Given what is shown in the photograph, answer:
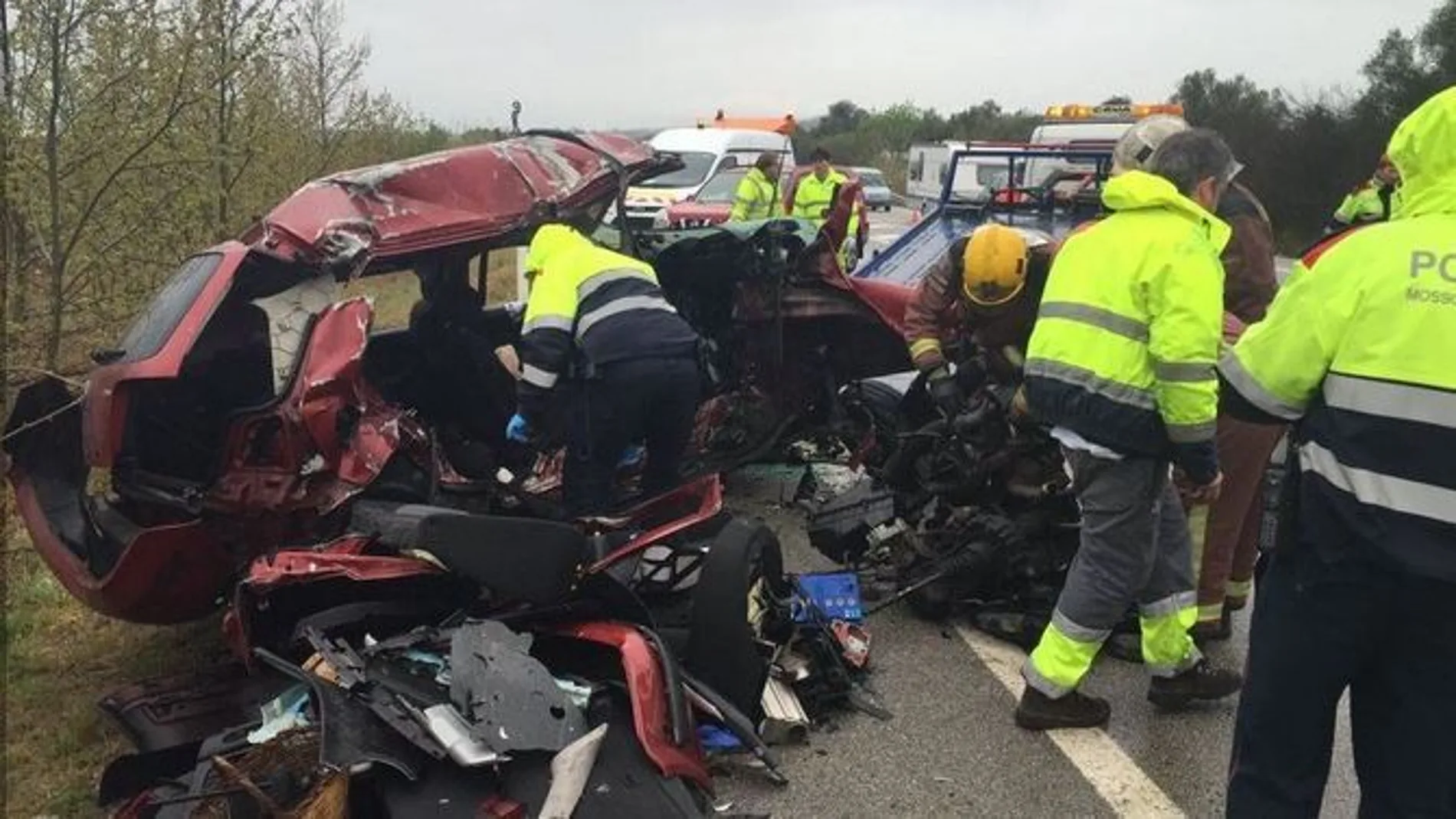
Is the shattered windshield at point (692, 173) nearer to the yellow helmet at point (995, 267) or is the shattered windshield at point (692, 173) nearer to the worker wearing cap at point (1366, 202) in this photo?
the worker wearing cap at point (1366, 202)

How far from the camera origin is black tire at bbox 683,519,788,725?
11.2 ft

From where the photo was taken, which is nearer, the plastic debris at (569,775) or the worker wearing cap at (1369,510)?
the worker wearing cap at (1369,510)

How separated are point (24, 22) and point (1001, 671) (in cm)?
577

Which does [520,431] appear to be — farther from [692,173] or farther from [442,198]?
[692,173]

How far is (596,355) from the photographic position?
456 cm

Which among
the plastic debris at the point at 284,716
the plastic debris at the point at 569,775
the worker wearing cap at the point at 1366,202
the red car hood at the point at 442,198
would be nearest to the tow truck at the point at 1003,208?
the worker wearing cap at the point at 1366,202

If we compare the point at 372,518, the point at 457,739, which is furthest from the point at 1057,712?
→ the point at 372,518

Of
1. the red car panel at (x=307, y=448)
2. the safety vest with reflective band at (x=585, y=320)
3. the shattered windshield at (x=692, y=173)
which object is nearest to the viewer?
the red car panel at (x=307, y=448)

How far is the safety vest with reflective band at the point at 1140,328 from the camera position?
341 centimetres

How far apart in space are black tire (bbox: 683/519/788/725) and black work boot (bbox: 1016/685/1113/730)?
89 cm

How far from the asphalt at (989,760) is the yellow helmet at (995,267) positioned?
4.69 feet

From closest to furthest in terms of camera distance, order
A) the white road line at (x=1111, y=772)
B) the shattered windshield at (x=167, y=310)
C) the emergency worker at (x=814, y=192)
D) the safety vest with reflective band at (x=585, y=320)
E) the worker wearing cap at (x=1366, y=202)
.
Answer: the white road line at (x=1111, y=772) → the shattered windshield at (x=167, y=310) → the safety vest with reflective band at (x=585, y=320) → the worker wearing cap at (x=1366, y=202) → the emergency worker at (x=814, y=192)

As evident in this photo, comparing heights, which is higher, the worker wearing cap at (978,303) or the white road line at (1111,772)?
the worker wearing cap at (978,303)

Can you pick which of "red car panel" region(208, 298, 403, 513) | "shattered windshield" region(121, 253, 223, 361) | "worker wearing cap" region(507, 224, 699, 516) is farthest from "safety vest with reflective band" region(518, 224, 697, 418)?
"shattered windshield" region(121, 253, 223, 361)
